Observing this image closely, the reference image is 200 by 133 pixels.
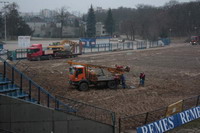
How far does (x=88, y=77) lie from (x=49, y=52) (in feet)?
74.4

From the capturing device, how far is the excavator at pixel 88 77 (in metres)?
22.5

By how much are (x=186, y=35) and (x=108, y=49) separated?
70877 mm

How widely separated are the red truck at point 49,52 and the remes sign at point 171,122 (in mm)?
30993

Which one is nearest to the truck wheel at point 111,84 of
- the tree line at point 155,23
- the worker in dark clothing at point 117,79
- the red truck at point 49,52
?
the worker in dark clothing at point 117,79

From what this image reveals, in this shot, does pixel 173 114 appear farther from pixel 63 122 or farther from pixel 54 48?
pixel 54 48

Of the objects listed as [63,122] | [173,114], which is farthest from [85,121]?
[173,114]

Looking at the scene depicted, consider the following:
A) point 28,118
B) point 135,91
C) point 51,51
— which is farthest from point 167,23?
point 28,118

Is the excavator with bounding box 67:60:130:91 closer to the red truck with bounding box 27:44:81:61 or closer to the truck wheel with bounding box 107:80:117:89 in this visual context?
the truck wheel with bounding box 107:80:117:89

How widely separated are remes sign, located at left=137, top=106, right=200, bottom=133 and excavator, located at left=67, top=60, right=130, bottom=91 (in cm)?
917

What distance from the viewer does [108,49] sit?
64688 millimetres

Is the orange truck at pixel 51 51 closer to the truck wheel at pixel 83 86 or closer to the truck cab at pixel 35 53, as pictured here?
the truck cab at pixel 35 53

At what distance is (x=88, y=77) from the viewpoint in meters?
23.2

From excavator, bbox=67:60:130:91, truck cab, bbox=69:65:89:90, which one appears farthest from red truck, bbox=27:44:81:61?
truck cab, bbox=69:65:89:90

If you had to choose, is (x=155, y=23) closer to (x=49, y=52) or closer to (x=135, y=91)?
(x=49, y=52)
